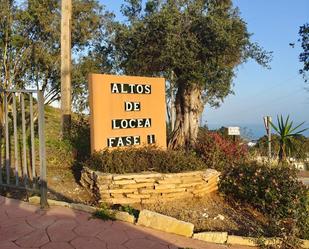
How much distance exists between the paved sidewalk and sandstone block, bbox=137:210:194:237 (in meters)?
0.10

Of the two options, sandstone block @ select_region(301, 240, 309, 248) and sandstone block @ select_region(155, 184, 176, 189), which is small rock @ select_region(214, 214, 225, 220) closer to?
sandstone block @ select_region(155, 184, 176, 189)

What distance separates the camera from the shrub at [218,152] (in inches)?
342

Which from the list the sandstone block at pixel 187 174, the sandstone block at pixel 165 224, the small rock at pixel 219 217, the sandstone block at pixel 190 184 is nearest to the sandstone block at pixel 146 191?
the sandstone block at pixel 187 174

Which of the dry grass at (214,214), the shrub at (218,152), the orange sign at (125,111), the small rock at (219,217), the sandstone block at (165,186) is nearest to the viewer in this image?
the dry grass at (214,214)

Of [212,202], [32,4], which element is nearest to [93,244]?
[212,202]

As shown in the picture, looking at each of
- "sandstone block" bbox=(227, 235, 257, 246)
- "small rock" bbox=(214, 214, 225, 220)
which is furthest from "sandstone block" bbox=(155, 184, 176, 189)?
"sandstone block" bbox=(227, 235, 257, 246)

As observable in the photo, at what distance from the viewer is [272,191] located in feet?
22.0

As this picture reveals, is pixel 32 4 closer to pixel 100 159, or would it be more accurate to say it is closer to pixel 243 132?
pixel 243 132

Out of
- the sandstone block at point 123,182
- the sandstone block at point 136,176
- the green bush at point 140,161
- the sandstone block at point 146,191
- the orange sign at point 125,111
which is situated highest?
the orange sign at point 125,111

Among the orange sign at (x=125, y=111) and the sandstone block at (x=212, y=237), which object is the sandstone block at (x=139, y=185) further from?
the sandstone block at (x=212, y=237)

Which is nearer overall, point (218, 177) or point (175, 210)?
point (175, 210)

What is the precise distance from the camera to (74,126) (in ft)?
39.8

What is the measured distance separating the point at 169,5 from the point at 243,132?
6342mm

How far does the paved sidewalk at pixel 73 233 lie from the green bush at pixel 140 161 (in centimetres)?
200
